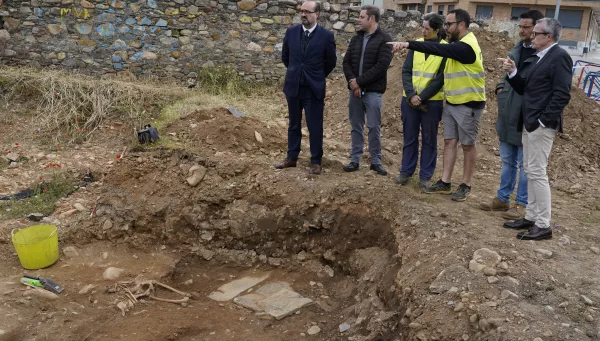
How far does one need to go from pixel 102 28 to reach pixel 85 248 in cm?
508

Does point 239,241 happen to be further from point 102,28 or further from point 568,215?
point 102,28

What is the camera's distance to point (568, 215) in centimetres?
491

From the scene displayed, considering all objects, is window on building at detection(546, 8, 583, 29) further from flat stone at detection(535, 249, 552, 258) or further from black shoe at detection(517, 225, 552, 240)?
flat stone at detection(535, 249, 552, 258)

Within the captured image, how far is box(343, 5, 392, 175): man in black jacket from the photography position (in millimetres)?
5082

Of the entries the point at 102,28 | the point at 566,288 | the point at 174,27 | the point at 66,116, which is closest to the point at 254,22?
the point at 174,27

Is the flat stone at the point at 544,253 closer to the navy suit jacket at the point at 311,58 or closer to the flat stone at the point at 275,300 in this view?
the flat stone at the point at 275,300

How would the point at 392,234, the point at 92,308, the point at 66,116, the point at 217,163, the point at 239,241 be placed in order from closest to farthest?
1. the point at 92,308
2. the point at 392,234
3. the point at 239,241
4. the point at 217,163
5. the point at 66,116

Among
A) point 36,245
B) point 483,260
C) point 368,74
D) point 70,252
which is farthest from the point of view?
point 368,74

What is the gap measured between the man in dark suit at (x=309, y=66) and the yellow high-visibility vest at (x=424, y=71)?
0.83 metres

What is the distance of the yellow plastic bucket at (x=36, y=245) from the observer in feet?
14.1

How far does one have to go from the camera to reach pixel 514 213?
459cm

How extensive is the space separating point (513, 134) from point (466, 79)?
664 millimetres

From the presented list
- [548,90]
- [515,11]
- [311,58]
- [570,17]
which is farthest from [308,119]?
[570,17]

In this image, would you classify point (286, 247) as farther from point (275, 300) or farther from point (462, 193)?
point (462, 193)
